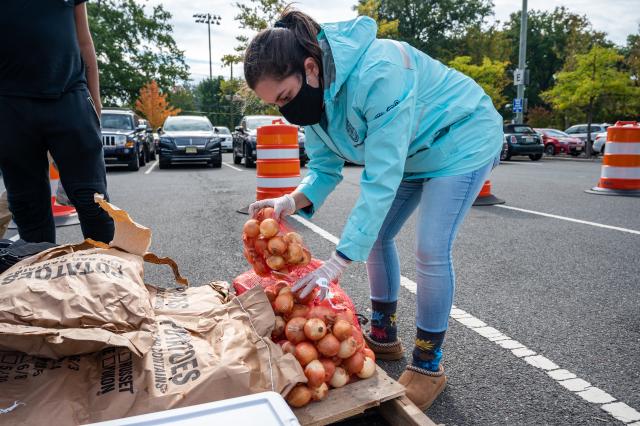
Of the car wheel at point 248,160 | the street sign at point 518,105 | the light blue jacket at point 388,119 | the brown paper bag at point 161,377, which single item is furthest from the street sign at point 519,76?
the brown paper bag at point 161,377

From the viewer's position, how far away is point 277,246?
2.16 meters

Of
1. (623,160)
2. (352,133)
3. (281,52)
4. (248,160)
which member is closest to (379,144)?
(352,133)

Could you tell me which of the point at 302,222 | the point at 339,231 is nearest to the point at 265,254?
the point at 339,231

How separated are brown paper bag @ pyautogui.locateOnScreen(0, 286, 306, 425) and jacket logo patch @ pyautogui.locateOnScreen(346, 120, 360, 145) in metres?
0.80

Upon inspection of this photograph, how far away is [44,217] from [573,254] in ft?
14.1

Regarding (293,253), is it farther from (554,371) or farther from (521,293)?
(521,293)

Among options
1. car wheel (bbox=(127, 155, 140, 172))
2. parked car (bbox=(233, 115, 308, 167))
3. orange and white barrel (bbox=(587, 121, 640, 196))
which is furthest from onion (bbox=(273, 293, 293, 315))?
car wheel (bbox=(127, 155, 140, 172))

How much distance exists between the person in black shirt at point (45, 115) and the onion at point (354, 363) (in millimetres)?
1622

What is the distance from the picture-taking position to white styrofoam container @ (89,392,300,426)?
106 cm

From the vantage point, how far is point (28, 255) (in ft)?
7.13

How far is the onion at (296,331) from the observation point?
196cm

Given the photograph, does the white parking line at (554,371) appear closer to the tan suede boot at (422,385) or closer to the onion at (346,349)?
the tan suede boot at (422,385)

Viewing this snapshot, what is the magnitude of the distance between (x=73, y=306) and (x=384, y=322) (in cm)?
148

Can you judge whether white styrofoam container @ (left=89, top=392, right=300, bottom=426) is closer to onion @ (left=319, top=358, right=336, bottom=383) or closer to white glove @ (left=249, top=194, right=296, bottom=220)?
onion @ (left=319, top=358, right=336, bottom=383)
